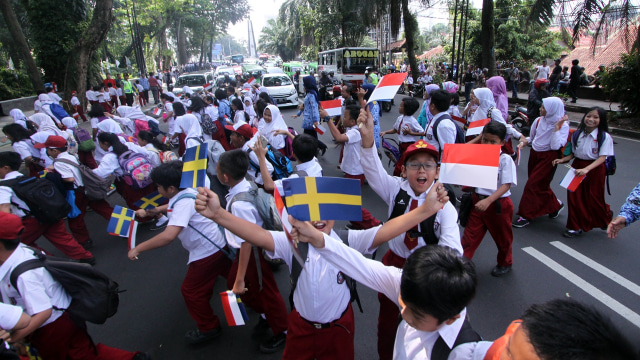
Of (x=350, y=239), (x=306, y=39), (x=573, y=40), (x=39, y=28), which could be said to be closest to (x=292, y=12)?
(x=306, y=39)

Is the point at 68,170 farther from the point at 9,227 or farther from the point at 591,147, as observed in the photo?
the point at 591,147

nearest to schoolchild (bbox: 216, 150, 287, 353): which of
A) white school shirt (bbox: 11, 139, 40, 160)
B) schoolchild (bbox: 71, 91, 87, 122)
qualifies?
white school shirt (bbox: 11, 139, 40, 160)

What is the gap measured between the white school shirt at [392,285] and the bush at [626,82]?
11594mm

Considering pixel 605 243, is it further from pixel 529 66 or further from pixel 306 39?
pixel 306 39

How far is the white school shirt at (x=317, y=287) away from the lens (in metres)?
1.80

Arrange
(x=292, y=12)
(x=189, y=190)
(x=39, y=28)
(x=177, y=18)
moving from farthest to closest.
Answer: (x=177, y=18) → (x=292, y=12) → (x=39, y=28) → (x=189, y=190)

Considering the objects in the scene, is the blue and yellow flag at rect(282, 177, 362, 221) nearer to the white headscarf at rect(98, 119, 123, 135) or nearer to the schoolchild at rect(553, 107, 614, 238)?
the schoolchild at rect(553, 107, 614, 238)

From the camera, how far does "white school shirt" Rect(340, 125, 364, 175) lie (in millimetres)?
4402

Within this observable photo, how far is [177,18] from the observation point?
1592 inches

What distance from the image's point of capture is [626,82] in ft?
31.6

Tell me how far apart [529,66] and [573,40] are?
42.4 feet

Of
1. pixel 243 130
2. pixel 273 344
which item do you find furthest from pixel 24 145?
pixel 273 344

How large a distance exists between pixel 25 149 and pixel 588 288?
7707 mm

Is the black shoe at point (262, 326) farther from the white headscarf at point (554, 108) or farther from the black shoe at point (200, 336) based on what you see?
Answer: the white headscarf at point (554, 108)
